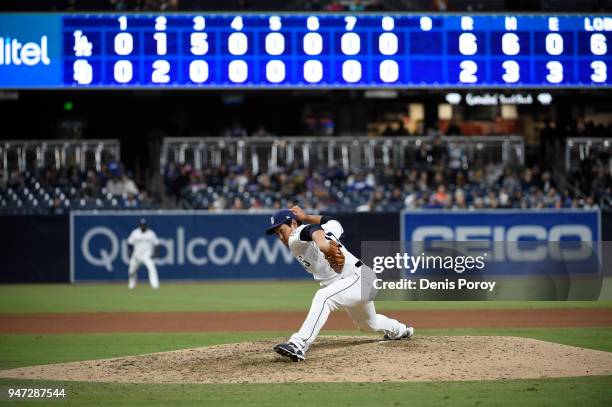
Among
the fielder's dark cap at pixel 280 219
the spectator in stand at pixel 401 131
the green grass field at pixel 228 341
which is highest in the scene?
the spectator in stand at pixel 401 131

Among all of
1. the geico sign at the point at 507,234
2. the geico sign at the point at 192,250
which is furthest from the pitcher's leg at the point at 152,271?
the geico sign at the point at 507,234

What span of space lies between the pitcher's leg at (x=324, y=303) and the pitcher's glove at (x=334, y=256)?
0.19m

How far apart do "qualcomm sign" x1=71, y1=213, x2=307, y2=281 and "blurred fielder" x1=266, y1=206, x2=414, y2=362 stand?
13.7 meters

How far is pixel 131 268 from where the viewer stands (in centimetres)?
2281

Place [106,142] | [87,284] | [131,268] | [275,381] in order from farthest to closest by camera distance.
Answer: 1. [106,142]
2. [87,284]
3. [131,268]
4. [275,381]

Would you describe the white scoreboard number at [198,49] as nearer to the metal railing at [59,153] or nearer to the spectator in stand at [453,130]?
the metal railing at [59,153]

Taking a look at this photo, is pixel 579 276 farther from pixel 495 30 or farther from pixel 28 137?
pixel 28 137

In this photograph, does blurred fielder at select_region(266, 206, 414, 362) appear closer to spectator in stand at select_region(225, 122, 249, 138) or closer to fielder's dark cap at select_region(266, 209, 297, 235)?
fielder's dark cap at select_region(266, 209, 297, 235)

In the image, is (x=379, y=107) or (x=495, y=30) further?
(x=379, y=107)

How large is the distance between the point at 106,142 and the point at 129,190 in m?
2.64

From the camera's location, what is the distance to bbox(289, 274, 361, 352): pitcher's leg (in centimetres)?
1017

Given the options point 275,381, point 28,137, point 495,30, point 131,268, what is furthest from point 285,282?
point 275,381

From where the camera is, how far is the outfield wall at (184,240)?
24.3m
